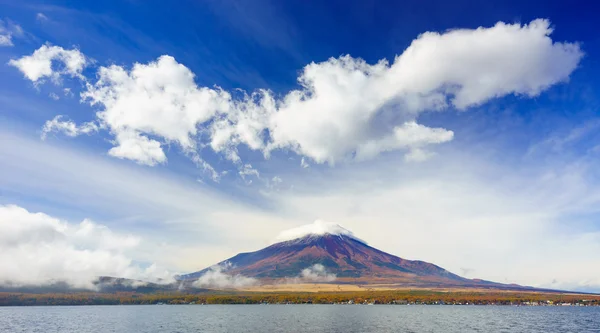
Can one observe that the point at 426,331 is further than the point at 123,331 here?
No

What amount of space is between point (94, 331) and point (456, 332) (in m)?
110

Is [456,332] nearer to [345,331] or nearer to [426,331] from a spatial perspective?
[426,331]

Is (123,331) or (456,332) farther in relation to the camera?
(123,331)

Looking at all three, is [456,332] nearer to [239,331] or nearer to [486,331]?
[486,331]

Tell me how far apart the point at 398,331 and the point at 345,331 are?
50.9 ft

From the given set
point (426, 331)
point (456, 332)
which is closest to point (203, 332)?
point (426, 331)

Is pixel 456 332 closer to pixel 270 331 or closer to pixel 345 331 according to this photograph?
pixel 345 331

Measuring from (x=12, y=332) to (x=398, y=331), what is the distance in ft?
380

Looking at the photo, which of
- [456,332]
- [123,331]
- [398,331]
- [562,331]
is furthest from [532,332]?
[123,331]

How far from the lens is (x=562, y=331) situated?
115 metres

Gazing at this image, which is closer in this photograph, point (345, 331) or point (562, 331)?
point (345, 331)

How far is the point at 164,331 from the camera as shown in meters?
114

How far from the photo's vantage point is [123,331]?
117m

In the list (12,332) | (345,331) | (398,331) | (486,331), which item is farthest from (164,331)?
(486,331)
